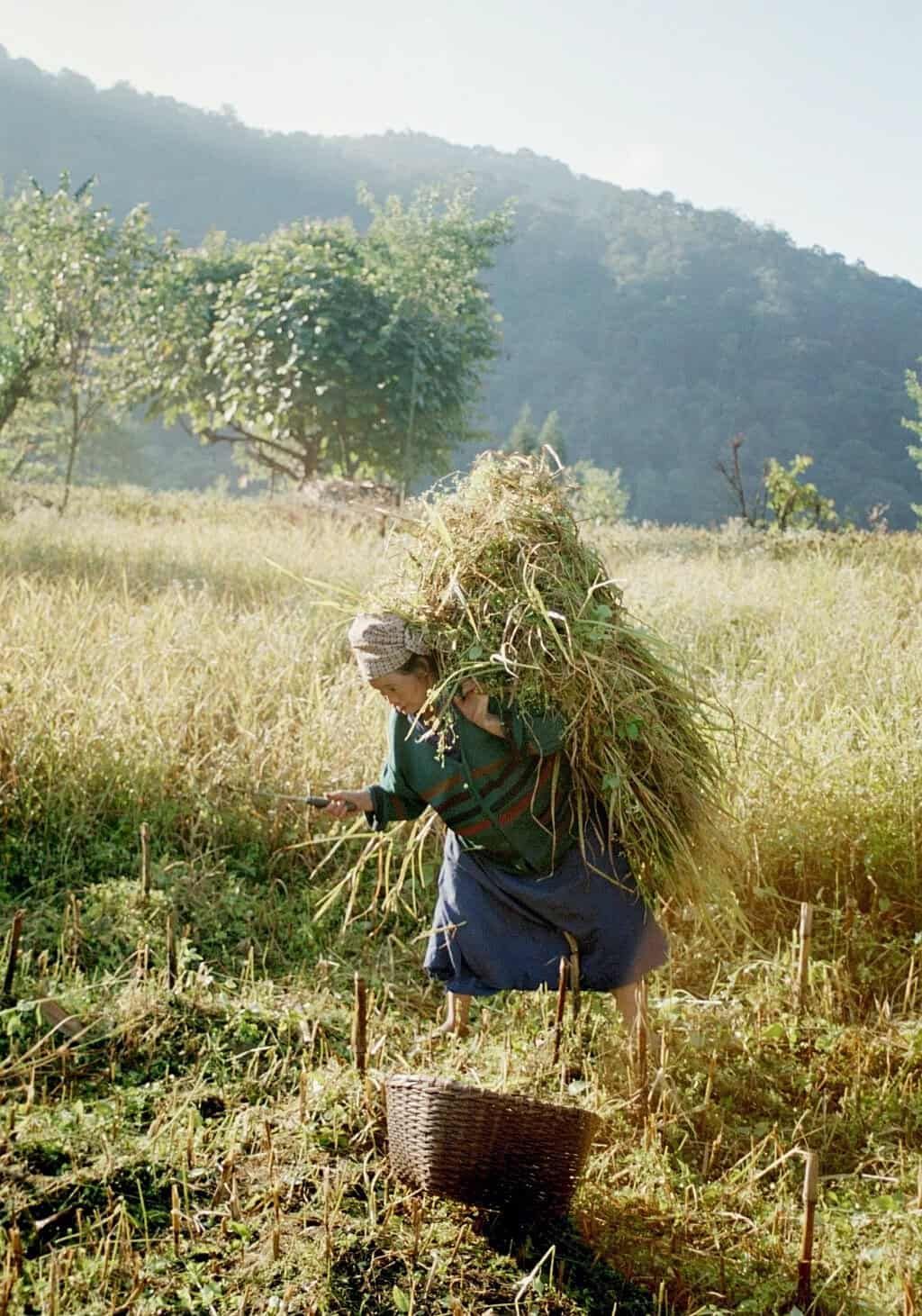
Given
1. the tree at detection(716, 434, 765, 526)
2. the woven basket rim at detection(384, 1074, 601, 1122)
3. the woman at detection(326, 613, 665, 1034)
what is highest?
the tree at detection(716, 434, 765, 526)

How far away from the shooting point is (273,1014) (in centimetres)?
320

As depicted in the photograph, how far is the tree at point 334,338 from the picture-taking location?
13562 millimetres

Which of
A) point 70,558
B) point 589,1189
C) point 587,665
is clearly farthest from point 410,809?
point 70,558

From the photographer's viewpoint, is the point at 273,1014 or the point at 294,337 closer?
the point at 273,1014

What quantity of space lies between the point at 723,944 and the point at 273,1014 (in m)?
1.67

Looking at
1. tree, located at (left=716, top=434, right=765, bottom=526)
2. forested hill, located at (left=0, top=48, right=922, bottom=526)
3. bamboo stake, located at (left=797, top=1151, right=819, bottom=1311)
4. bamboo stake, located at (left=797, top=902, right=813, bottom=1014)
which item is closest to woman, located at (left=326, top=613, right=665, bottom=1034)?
bamboo stake, located at (left=797, top=902, right=813, bottom=1014)

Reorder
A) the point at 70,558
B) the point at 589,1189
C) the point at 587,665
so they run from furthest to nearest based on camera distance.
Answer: the point at 70,558 < the point at 587,665 < the point at 589,1189

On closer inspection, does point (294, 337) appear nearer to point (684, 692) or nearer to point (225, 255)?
point (225, 255)

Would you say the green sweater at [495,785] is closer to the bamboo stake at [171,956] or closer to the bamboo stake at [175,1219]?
the bamboo stake at [171,956]

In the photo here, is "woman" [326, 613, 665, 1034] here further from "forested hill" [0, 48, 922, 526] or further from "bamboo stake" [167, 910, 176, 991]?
"forested hill" [0, 48, 922, 526]

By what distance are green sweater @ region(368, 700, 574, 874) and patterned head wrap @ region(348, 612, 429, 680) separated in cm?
21

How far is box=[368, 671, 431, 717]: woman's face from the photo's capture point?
2867 millimetres

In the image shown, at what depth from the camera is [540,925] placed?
10.0ft

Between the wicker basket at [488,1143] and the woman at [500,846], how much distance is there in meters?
0.71
